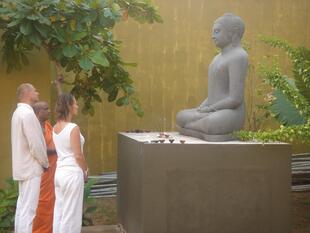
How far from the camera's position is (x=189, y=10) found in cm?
893

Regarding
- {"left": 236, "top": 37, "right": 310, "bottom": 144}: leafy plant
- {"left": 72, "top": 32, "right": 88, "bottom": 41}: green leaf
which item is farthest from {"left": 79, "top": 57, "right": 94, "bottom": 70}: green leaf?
{"left": 236, "top": 37, "right": 310, "bottom": 144}: leafy plant

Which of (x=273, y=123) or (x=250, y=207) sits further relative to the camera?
(x=273, y=123)

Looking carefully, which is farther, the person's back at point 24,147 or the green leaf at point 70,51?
the green leaf at point 70,51

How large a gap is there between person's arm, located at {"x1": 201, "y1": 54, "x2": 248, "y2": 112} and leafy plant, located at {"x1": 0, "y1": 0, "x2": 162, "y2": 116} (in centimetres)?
132

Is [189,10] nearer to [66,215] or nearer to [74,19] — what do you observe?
[74,19]

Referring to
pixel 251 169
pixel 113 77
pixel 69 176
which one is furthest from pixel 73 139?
pixel 113 77

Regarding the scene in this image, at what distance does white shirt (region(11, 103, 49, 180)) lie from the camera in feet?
17.6

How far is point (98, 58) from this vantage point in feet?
20.4

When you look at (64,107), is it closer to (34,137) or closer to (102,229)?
(34,137)

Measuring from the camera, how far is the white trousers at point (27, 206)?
5.38 metres

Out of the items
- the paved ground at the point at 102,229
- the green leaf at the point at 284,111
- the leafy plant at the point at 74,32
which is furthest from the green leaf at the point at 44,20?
the green leaf at the point at 284,111

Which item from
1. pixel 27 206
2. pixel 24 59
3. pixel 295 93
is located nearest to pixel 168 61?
pixel 24 59

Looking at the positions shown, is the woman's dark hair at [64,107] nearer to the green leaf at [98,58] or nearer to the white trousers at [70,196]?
the white trousers at [70,196]

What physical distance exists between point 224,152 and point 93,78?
7.56 feet
